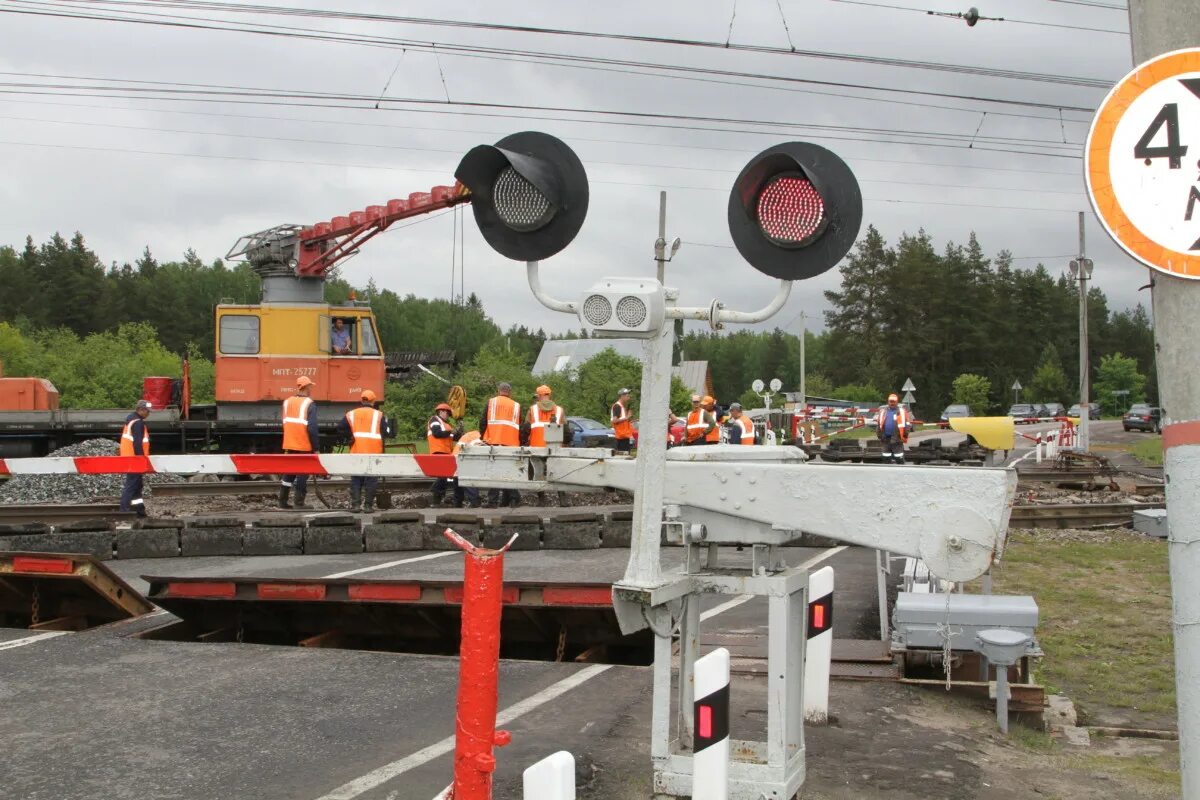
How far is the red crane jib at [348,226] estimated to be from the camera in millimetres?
23969

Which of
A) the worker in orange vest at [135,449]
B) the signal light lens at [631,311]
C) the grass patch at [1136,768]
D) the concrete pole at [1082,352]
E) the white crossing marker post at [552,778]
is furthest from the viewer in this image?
the concrete pole at [1082,352]

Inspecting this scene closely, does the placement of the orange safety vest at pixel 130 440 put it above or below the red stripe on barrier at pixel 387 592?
above

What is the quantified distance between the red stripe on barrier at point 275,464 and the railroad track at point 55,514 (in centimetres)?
664

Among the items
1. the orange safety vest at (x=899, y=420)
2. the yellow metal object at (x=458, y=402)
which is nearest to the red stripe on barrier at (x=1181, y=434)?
the orange safety vest at (x=899, y=420)

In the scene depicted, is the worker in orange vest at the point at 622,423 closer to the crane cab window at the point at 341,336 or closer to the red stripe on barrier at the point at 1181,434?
the crane cab window at the point at 341,336

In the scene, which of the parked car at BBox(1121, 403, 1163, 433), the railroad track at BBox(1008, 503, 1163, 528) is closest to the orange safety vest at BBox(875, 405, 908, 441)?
the railroad track at BBox(1008, 503, 1163, 528)

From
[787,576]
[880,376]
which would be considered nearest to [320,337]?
[787,576]

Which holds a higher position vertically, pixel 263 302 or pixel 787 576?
pixel 263 302

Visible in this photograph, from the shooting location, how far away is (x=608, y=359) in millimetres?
46062

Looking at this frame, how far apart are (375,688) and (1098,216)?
204 inches

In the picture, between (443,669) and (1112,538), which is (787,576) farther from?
(1112,538)

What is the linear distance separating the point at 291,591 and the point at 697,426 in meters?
11.1

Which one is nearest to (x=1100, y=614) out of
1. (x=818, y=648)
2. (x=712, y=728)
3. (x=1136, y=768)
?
(x=1136, y=768)

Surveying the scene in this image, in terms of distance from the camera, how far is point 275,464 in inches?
355
